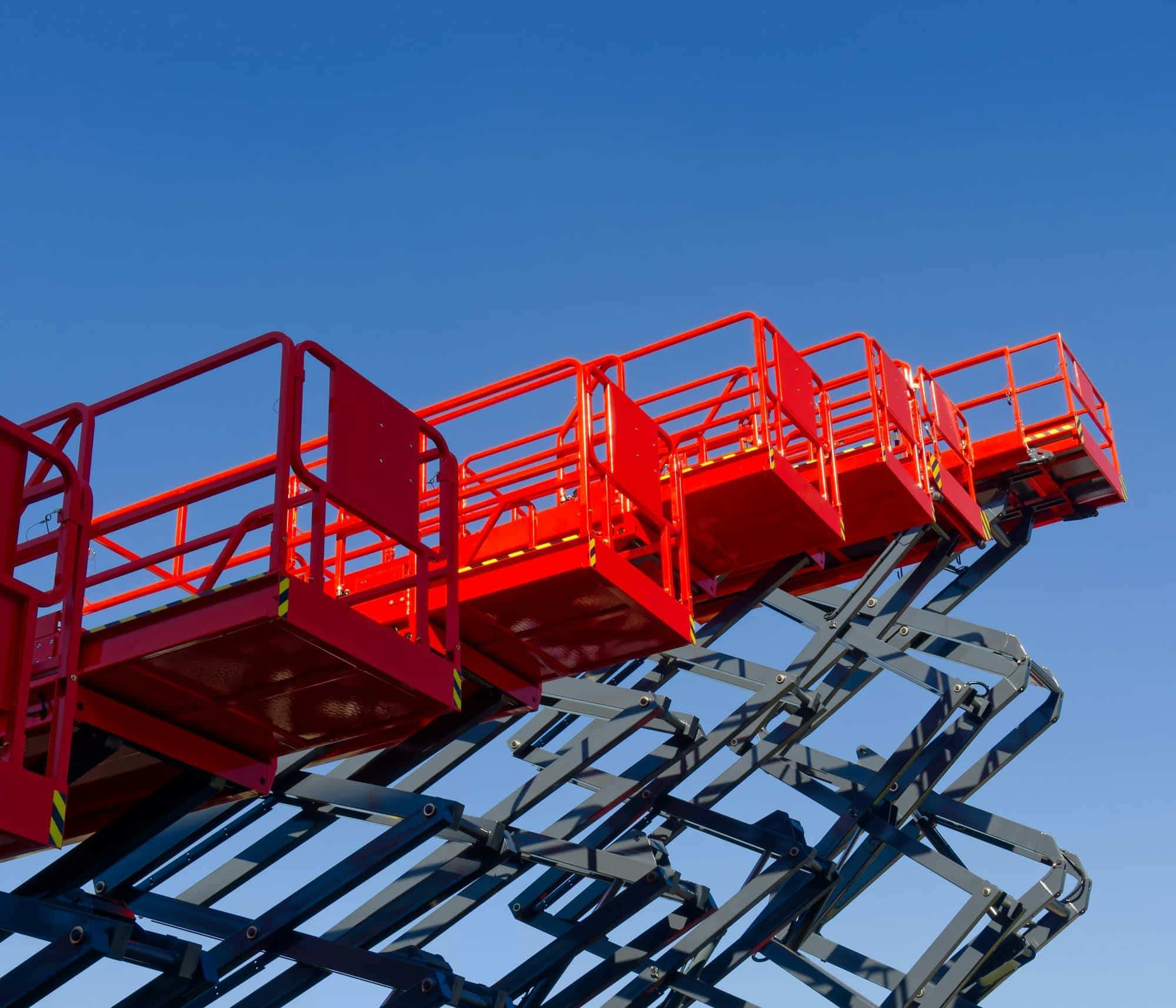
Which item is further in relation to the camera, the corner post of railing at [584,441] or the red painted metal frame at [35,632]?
the corner post of railing at [584,441]

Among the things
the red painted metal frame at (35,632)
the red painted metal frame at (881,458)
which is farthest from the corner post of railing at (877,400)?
the red painted metal frame at (35,632)

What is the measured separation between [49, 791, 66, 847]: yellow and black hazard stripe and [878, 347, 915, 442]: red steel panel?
8.43 meters

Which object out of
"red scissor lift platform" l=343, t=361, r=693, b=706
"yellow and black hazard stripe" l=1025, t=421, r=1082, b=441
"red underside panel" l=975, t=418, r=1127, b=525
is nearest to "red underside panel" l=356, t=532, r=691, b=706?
"red scissor lift platform" l=343, t=361, r=693, b=706

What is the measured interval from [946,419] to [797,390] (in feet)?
10.9

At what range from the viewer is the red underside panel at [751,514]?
12.0m

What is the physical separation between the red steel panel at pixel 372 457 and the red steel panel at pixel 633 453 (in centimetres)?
185

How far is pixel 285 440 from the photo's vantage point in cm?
832

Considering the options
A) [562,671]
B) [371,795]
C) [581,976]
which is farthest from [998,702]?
[371,795]

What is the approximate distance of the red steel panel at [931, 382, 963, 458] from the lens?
15359mm

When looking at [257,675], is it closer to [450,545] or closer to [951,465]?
[450,545]

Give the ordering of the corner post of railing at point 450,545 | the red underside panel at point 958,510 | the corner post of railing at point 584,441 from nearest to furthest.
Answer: the corner post of railing at point 450,545 → the corner post of railing at point 584,441 → the red underside panel at point 958,510

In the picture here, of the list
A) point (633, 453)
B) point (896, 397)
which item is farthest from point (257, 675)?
point (896, 397)

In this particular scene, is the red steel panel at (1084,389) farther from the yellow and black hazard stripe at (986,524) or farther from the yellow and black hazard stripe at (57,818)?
the yellow and black hazard stripe at (57,818)

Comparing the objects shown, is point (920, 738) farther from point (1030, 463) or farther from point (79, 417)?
point (79, 417)
